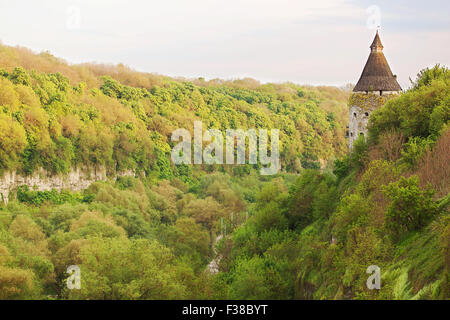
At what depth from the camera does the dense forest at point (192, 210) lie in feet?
49.5

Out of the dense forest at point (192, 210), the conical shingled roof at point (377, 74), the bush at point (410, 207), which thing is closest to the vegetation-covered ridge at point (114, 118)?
the dense forest at point (192, 210)

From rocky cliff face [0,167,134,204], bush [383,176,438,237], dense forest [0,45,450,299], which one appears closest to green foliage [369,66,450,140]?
dense forest [0,45,450,299]

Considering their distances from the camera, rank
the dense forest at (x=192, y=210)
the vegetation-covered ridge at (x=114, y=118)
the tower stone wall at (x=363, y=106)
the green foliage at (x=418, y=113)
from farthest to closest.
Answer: the vegetation-covered ridge at (x=114, y=118)
the tower stone wall at (x=363, y=106)
the green foliage at (x=418, y=113)
the dense forest at (x=192, y=210)

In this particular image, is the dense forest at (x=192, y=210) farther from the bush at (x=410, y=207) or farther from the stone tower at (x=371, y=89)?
the stone tower at (x=371, y=89)

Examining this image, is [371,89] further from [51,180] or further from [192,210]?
[51,180]

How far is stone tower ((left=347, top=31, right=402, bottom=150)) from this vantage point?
28984 millimetres

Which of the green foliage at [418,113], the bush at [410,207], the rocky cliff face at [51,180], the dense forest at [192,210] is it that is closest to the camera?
the bush at [410,207]

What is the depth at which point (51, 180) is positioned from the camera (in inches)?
1431

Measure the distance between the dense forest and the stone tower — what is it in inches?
76.4

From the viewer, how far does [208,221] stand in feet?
128

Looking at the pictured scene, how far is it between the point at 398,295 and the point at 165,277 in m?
8.71

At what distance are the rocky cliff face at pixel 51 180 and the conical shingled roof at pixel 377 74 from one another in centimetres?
1942

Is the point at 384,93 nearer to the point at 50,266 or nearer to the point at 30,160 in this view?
the point at 50,266

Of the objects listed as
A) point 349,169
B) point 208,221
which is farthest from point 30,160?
point 349,169
